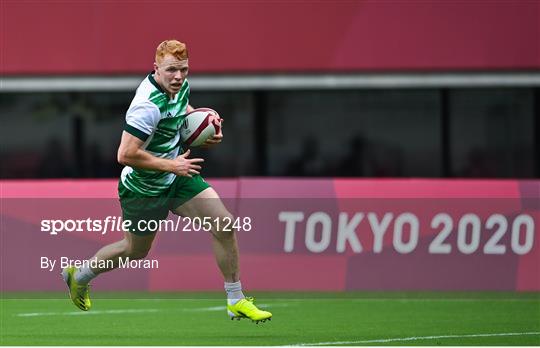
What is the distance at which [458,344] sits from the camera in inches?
416

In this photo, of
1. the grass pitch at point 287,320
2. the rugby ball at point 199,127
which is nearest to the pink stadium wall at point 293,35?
the grass pitch at point 287,320

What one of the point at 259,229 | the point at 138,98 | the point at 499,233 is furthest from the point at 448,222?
the point at 138,98

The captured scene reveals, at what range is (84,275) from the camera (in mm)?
11555

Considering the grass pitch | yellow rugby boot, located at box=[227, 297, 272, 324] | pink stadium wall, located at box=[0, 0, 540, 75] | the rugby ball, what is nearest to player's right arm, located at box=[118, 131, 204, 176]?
the rugby ball

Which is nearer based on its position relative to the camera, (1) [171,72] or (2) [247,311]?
(1) [171,72]

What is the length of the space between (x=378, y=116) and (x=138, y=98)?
1026cm

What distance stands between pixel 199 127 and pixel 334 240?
440cm

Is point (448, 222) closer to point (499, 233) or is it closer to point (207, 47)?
point (499, 233)

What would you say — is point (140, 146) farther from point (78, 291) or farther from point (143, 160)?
point (78, 291)

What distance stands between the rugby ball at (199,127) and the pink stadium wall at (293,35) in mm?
8480

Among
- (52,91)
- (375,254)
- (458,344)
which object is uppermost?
(52,91)

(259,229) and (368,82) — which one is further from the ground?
(368,82)

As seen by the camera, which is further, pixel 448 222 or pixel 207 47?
pixel 207 47

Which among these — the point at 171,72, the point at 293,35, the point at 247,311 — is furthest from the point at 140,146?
Result: the point at 293,35
